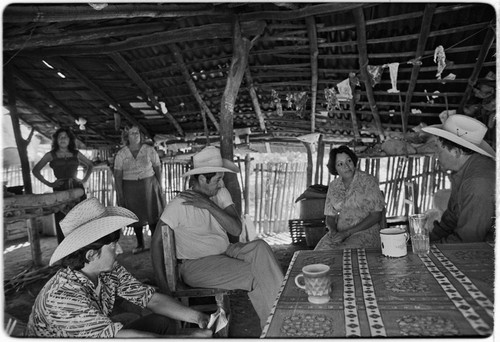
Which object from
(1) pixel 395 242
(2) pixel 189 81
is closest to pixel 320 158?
(2) pixel 189 81

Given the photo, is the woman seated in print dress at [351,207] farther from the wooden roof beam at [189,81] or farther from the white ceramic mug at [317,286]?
the wooden roof beam at [189,81]

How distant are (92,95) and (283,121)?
3.18 m

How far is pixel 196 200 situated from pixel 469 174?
1.63 metres

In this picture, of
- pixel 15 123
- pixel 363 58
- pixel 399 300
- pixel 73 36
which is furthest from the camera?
pixel 15 123

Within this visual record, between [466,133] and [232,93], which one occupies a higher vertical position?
[232,93]

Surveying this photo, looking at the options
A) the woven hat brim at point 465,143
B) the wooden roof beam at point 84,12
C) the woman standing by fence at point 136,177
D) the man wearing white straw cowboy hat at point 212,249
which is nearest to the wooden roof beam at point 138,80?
the woman standing by fence at point 136,177

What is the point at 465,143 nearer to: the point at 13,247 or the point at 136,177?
the point at 136,177

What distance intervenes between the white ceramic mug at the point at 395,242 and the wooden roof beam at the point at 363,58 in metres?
2.85

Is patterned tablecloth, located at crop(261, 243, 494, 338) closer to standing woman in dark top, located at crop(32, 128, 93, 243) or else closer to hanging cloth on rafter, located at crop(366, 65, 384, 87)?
hanging cloth on rafter, located at crop(366, 65, 384, 87)

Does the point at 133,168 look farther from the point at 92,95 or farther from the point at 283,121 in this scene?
the point at 283,121

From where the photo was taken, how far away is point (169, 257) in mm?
2883

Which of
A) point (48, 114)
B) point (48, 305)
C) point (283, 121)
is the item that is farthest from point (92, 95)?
point (48, 305)

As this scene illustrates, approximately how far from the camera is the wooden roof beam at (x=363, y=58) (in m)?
4.49

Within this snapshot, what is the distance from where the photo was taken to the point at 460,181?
256 centimetres
